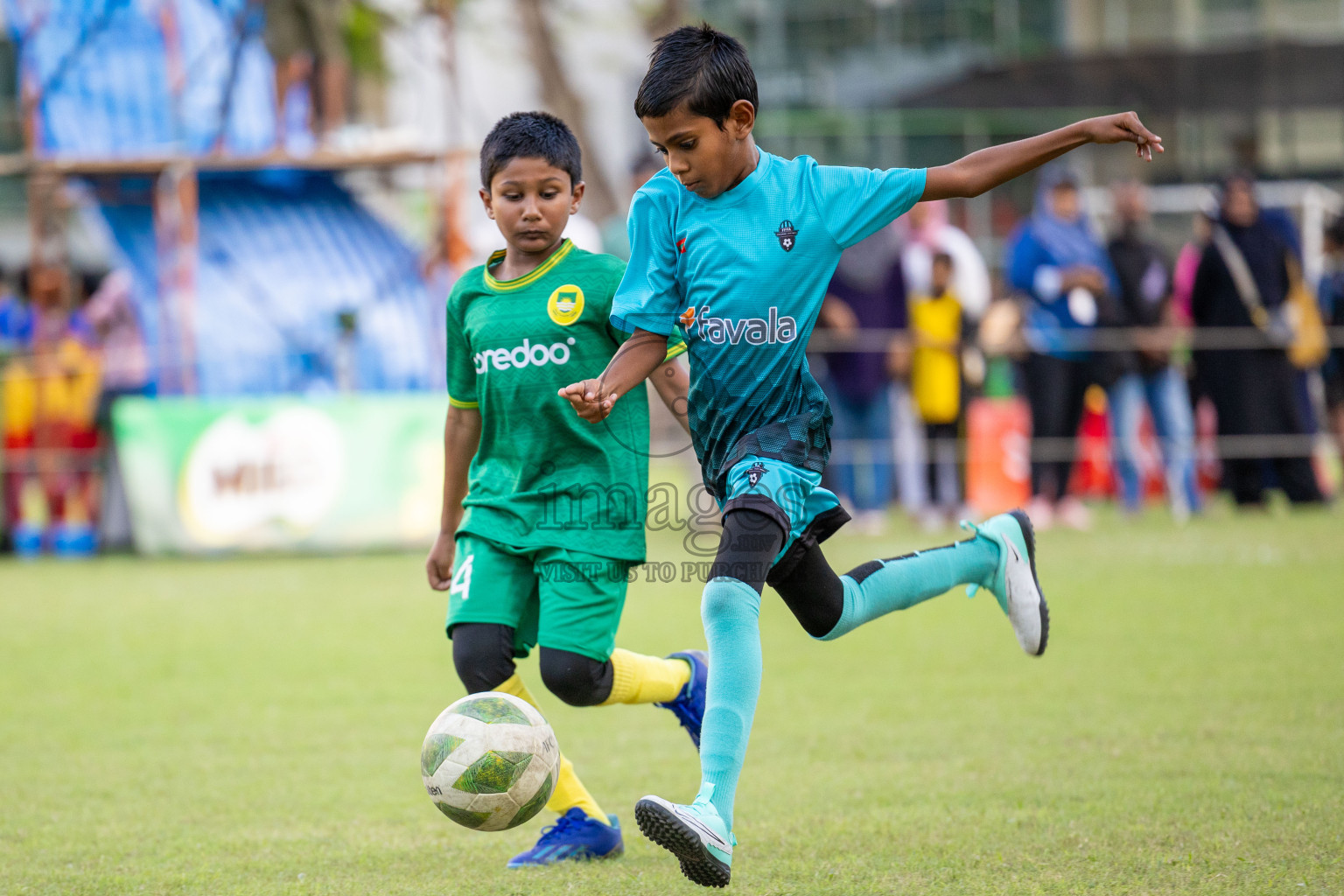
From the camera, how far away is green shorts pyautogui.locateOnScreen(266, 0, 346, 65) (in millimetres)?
14797

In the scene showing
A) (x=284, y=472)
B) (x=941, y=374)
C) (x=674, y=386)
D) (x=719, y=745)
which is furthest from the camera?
(x=941, y=374)

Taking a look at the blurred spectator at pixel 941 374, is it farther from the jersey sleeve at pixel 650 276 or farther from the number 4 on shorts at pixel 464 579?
the jersey sleeve at pixel 650 276

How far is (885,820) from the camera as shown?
4426 mm

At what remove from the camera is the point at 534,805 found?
12.6 feet

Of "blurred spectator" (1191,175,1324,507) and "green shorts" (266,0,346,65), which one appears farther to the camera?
"green shorts" (266,0,346,65)

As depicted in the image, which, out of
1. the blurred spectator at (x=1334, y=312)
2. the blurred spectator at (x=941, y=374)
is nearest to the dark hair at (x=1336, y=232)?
the blurred spectator at (x=1334, y=312)

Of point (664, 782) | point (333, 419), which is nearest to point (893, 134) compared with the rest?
point (333, 419)

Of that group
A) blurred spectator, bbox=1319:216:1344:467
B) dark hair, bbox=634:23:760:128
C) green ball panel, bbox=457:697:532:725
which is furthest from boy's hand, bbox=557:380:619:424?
blurred spectator, bbox=1319:216:1344:467

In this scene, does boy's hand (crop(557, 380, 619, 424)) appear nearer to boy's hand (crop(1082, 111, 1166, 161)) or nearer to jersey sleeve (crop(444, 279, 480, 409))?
jersey sleeve (crop(444, 279, 480, 409))

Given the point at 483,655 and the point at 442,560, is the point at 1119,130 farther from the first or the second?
the point at 442,560

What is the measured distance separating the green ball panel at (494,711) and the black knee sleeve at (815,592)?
2.45 ft

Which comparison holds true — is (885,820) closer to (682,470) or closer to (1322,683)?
(1322,683)

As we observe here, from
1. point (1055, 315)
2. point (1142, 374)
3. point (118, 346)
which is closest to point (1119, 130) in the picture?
point (1055, 315)

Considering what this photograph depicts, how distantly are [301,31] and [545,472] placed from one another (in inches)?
474
